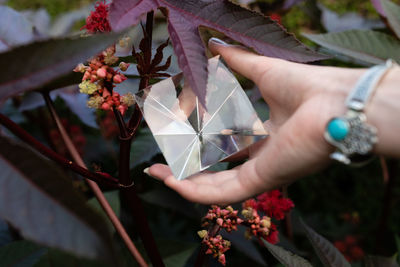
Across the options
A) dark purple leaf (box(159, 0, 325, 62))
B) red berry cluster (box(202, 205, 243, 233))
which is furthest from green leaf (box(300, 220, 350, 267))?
dark purple leaf (box(159, 0, 325, 62))

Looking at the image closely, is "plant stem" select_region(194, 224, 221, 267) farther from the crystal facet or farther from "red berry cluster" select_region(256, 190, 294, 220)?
the crystal facet

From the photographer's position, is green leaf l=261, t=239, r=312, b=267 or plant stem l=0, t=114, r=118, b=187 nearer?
plant stem l=0, t=114, r=118, b=187

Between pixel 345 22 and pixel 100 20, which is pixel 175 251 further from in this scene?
pixel 345 22

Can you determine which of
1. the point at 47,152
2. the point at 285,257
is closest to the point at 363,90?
the point at 285,257

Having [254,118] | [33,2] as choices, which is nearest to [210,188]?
[254,118]

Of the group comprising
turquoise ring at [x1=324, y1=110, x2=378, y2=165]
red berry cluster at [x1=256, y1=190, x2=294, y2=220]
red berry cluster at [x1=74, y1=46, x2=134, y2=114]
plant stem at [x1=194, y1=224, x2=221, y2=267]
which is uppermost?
red berry cluster at [x1=74, y1=46, x2=134, y2=114]

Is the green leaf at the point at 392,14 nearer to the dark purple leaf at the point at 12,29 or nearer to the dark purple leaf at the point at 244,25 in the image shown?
the dark purple leaf at the point at 244,25

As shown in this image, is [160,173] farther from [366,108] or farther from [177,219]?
[177,219]
